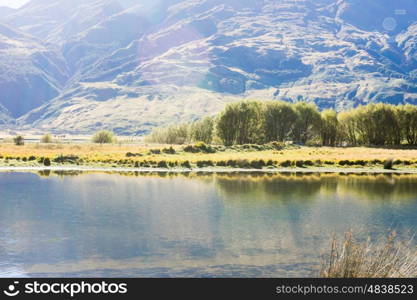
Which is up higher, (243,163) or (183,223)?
(243,163)

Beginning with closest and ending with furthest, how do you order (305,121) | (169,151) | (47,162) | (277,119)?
(47,162)
(169,151)
(277,119)
(305,121)

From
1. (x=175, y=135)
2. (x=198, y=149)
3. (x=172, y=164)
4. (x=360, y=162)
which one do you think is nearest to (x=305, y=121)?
(x=175, y=135)

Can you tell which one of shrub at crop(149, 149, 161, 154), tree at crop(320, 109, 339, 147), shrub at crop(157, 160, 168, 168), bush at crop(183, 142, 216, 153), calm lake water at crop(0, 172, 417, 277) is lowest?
calm lake water at crop(0, 172, 417, 277)

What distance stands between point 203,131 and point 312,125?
102 feet

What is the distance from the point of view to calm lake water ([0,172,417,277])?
2362cm

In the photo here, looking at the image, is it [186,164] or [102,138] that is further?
[102,138]

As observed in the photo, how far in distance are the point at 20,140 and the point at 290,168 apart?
80.8m

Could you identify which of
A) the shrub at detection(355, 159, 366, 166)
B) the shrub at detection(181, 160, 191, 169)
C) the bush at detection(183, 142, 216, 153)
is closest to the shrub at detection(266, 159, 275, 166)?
the shrub at detection(181, 160, 191, 169)

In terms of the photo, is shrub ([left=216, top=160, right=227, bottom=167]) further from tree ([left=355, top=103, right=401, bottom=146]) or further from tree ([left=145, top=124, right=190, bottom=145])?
tree ([left=145, top=124, right=190, bottom=145])

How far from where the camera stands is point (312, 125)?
13700 cm

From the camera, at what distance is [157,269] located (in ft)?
74.9

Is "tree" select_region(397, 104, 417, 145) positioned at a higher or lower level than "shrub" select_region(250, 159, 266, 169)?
higher

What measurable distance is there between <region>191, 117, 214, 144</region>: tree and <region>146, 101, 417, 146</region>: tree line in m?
5.74

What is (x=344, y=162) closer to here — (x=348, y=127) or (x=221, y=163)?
(x=221, y=163)
